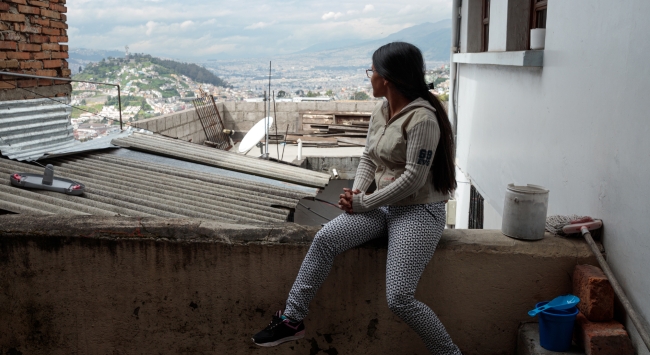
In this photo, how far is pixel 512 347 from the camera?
310 centimetres

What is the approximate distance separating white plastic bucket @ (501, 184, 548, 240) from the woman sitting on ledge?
46 cm

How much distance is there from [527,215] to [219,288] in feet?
5.58

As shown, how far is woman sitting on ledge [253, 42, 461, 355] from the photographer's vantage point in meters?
2.64

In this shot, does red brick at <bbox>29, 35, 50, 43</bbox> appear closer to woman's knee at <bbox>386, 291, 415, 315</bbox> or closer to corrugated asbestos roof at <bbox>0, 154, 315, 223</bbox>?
corrugated asbestos roof at <bbox>0, 154, 315, 223</bbox>

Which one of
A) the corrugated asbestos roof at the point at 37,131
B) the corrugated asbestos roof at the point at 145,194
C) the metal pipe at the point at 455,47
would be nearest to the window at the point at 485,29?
the metal pipe at the point at 455,47

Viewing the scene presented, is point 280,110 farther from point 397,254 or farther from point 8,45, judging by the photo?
point 397,254

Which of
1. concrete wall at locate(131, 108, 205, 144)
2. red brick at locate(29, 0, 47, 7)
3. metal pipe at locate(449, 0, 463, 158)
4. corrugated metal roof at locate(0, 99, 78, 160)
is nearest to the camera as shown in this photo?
corrugated metal roof at locate(0, 99, 78, 160)

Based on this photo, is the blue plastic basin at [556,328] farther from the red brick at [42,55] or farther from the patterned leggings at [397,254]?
the red brick at [42,55]

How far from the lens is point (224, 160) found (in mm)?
6812

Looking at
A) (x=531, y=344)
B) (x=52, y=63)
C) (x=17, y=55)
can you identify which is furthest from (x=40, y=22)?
(x=531, y=344)

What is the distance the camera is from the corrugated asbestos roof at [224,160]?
6.42 m

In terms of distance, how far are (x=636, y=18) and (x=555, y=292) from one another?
1.40m

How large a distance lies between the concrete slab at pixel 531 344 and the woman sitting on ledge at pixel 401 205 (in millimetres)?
409

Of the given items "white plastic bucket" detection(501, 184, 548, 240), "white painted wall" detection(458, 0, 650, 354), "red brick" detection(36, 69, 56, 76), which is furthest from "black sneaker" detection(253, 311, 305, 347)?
"red brick" detection(36, 69, 56, 76)
